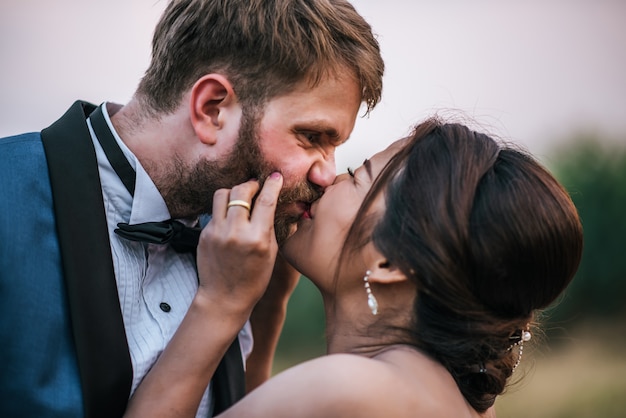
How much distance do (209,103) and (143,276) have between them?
29.2 inches

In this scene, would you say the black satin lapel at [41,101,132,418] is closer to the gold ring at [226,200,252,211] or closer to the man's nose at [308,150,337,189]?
the gold ring at [226,200,252,211]

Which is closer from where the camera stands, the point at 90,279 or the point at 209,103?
the point at 90,279

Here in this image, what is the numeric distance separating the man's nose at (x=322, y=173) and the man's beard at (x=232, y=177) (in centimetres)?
3

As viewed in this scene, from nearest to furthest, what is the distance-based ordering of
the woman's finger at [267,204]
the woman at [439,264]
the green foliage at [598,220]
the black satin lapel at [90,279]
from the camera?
1. the black satin lapel at [90,279]
2. the woman at [439,264]
3. the woman's finger at [267,204]
4. the green foliage at [598,220]

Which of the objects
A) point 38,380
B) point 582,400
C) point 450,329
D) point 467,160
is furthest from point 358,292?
point 582,400

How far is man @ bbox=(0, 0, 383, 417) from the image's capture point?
2.36 m

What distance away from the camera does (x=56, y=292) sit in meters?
2.28

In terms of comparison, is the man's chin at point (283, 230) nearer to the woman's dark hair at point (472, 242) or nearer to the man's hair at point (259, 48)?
the woman's dark hair at point (472, 242)

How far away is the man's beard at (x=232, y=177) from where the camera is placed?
2730 millimetres

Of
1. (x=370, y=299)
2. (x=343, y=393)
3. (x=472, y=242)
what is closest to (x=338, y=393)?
(x=343, y=393)

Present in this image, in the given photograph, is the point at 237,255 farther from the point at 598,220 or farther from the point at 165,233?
the point at 598,220

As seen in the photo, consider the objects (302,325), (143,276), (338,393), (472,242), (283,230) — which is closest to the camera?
(338,393)

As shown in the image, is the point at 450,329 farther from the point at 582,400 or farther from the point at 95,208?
the point at 582,400

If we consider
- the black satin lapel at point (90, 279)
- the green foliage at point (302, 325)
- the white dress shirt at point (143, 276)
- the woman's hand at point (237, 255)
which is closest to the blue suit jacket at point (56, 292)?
the black satin lapel at point (90, 279)
